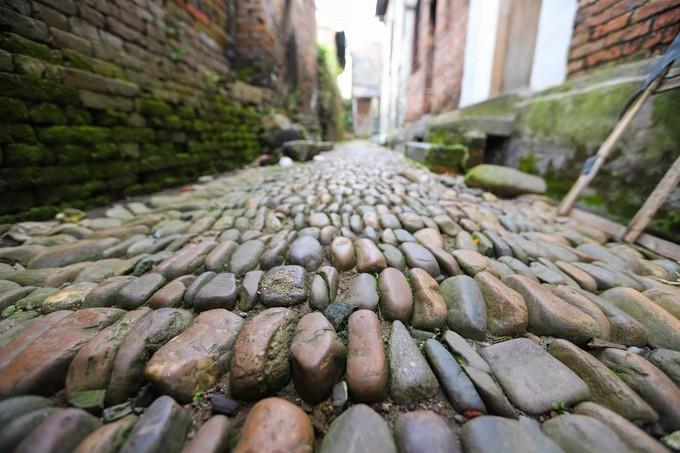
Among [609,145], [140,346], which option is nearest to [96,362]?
[140,346]

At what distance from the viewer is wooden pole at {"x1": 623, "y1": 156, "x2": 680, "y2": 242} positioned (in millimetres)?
1308

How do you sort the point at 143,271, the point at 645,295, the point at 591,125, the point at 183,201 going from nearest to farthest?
the point at 645,295 < the point at 143,271 < the point at 591,125 < the point at 183,201

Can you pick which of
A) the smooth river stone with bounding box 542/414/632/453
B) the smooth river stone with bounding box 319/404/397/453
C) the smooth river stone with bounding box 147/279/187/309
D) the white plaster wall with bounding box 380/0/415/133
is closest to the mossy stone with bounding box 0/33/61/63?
the smooth river stone with bounding box 147/279/187/309

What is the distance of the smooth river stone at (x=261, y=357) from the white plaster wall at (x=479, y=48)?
4.27 meters

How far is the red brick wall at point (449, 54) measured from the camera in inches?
177

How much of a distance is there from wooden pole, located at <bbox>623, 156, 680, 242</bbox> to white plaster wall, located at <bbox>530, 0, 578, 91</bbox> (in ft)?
4.92

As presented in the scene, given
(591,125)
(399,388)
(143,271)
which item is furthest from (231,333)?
(591,125)

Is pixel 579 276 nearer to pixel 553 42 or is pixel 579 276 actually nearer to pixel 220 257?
pixel 220 257

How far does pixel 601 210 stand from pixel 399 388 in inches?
82.5

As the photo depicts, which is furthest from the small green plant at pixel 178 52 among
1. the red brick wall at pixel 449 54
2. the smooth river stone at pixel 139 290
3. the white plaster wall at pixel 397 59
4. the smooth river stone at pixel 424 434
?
the white plaster wall at pixel 397 59

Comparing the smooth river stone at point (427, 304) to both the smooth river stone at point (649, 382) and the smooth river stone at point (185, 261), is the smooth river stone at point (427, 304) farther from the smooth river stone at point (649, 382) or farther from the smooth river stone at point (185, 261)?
the smooth river stone at point (185, 261)

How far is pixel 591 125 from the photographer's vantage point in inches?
74.9

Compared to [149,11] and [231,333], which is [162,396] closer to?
[231,333]

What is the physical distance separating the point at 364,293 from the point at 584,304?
2.47 ft
